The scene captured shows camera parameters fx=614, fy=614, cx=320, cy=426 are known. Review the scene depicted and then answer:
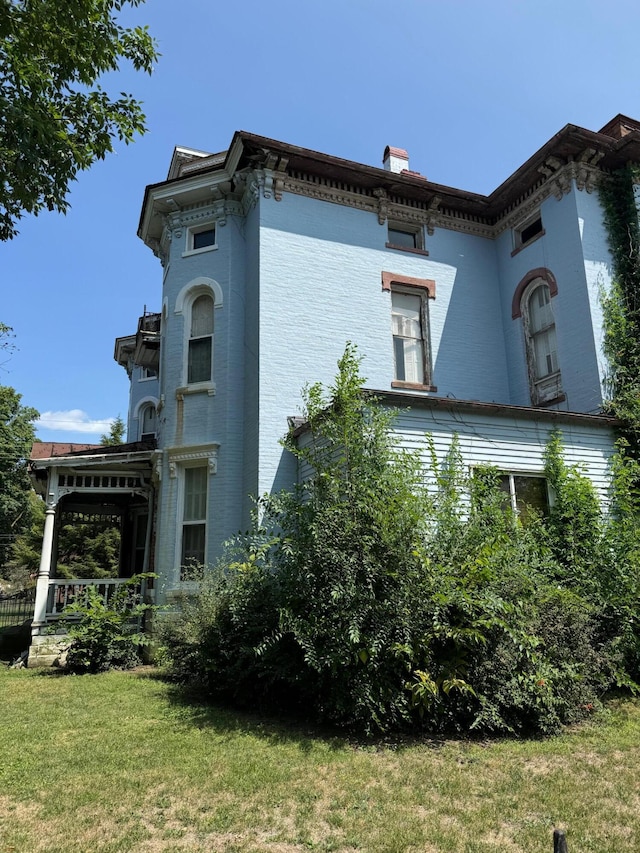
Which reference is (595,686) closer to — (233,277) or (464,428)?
(464,428)

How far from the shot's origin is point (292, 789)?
5070mm

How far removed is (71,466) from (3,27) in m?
8.78

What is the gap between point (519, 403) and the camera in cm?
1451

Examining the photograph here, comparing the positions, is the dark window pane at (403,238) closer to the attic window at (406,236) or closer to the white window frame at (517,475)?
the attic window at (406,236)

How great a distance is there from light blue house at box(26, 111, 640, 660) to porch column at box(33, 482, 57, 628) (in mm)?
466

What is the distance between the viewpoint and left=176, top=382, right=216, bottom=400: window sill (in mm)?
13508

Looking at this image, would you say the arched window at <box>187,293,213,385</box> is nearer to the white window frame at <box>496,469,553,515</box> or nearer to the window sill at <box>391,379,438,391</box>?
the window sill at <box>391,379,438,391</box>

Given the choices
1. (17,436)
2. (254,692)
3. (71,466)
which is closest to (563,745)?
(254,692)

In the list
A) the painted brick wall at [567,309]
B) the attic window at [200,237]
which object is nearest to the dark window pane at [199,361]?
the attic window at [200,237]

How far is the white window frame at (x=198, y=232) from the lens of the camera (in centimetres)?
1443

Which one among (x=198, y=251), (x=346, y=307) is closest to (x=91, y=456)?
(x=198, y=251)

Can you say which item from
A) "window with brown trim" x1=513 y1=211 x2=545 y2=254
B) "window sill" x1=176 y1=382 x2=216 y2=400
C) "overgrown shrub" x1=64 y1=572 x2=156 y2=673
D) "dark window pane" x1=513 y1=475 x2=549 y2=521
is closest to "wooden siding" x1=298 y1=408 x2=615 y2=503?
"dark window pane" x1=513 y1=475 x2=549 y2=521

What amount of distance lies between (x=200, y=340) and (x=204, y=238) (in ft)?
8.79

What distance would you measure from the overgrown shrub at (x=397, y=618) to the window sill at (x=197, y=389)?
228 inches
